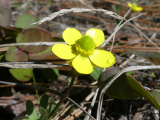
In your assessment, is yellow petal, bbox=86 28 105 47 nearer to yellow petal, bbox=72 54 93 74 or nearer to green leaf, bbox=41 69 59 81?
yellow petal, bbox=72 54 93 74

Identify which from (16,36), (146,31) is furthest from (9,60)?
(146,31)

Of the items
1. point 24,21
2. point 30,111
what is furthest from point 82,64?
point 24,21

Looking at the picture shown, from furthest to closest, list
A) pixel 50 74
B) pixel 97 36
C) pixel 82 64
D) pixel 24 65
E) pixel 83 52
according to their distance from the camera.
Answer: pixel 50 74, pixel 24 65, pixel 97 36, pixel 83 52, pixel 82 64

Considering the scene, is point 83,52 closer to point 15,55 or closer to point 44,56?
point 44,56

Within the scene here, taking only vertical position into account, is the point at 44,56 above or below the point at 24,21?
below

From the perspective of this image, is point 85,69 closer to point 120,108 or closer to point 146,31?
point 120,108

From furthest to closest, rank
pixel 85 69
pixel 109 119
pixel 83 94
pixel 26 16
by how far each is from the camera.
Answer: pixel 26 16
pixel 83 94
pixel 109 119
pixel 85 69

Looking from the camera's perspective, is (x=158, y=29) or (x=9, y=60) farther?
(x=158, y=29)
